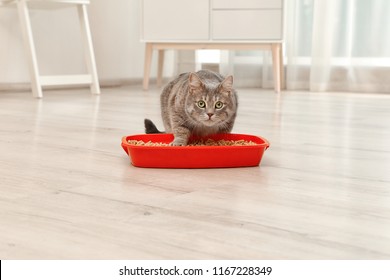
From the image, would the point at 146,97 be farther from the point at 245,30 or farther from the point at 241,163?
the point at 241,163

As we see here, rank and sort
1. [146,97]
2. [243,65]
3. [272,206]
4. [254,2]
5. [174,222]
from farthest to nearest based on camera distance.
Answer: [243,65] < [254,2] < [146,97] < [272,206] < [174,222]

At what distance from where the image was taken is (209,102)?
146 cm

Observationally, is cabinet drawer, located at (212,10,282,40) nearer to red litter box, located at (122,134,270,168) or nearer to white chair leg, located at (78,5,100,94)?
white chair leg, located at (78,5,100,94)

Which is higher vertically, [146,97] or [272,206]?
[272,206]

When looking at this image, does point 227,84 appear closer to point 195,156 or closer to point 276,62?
point 195,156

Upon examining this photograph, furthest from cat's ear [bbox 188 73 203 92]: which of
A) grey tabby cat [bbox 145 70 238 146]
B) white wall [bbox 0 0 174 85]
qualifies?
white wall [bbox 0 0 174 85]

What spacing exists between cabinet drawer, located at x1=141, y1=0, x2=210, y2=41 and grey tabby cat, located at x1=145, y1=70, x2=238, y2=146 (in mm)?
2325

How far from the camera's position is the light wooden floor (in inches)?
34.1

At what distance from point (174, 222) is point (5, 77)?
312 centimetres

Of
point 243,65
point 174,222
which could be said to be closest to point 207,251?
point 174,222

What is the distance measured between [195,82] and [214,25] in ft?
7.98

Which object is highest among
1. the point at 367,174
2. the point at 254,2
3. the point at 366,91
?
the point at 254,2

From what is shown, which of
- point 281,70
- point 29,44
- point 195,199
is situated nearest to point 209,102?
point 195,199

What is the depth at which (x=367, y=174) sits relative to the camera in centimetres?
137
